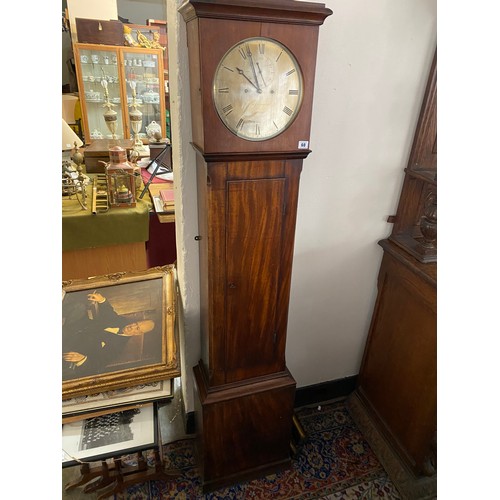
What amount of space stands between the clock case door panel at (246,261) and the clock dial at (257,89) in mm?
107

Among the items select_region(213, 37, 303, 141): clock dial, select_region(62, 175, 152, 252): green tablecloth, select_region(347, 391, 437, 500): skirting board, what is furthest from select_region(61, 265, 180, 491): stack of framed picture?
select_region(347, 391, 437, 500): skirting board

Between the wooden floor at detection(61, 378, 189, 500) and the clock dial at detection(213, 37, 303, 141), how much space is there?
149cm

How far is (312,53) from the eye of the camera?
1.03 m

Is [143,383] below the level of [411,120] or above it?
below

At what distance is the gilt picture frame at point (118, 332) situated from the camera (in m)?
1.34

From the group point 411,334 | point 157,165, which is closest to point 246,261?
point 411,334

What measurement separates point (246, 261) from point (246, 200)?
8.3 inches

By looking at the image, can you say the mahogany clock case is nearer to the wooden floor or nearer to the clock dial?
the clock dial

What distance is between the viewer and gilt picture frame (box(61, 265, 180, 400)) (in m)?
1.34

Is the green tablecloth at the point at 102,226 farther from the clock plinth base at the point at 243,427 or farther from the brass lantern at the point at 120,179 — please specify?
the clock plinth base at the point at 243,427

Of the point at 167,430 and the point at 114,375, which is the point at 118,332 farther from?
the point at 167,430

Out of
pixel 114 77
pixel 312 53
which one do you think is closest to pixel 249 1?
pixel 312 53

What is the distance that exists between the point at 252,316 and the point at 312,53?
848 mm

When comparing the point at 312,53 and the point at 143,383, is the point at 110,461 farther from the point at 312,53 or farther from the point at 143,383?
the point at 312,53
